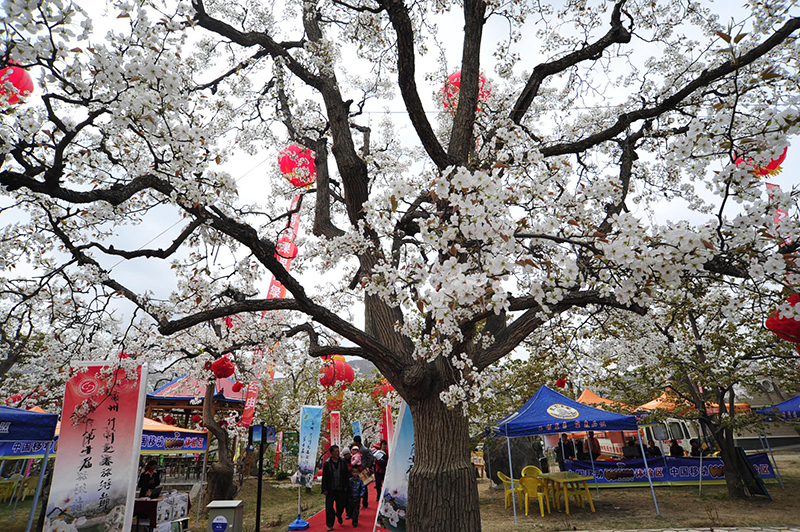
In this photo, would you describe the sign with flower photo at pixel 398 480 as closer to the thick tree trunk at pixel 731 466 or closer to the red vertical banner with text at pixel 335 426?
the thick tree trunk at pixel 731 466

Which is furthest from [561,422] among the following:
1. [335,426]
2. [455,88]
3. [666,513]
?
[335,426]

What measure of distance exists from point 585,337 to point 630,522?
3986 mm

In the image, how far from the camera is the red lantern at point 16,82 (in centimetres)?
401

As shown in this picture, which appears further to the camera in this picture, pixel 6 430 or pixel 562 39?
pixel 562 39

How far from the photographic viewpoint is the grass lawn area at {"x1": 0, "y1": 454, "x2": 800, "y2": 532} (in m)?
7.67

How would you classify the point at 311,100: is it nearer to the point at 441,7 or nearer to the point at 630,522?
the point at 441,7

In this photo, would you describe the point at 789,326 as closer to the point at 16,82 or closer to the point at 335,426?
the point at 16,82

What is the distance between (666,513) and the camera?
332 inches

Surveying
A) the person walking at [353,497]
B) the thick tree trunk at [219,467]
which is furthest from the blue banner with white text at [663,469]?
the thick tree trunk at [219,467]

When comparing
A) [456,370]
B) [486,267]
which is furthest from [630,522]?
[486,267]

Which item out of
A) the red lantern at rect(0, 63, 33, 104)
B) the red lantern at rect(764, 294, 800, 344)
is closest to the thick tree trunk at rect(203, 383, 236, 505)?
the red lantern at rect(0, 63, 33, 104)

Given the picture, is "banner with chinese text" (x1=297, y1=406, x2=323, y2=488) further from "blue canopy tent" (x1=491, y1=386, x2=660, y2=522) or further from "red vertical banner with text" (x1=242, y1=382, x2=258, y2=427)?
"blue canopy tent" (x1=491, y1=386, x2=660, y2=522)

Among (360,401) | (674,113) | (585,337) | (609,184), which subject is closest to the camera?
(609,184)

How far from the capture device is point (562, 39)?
240 inches
